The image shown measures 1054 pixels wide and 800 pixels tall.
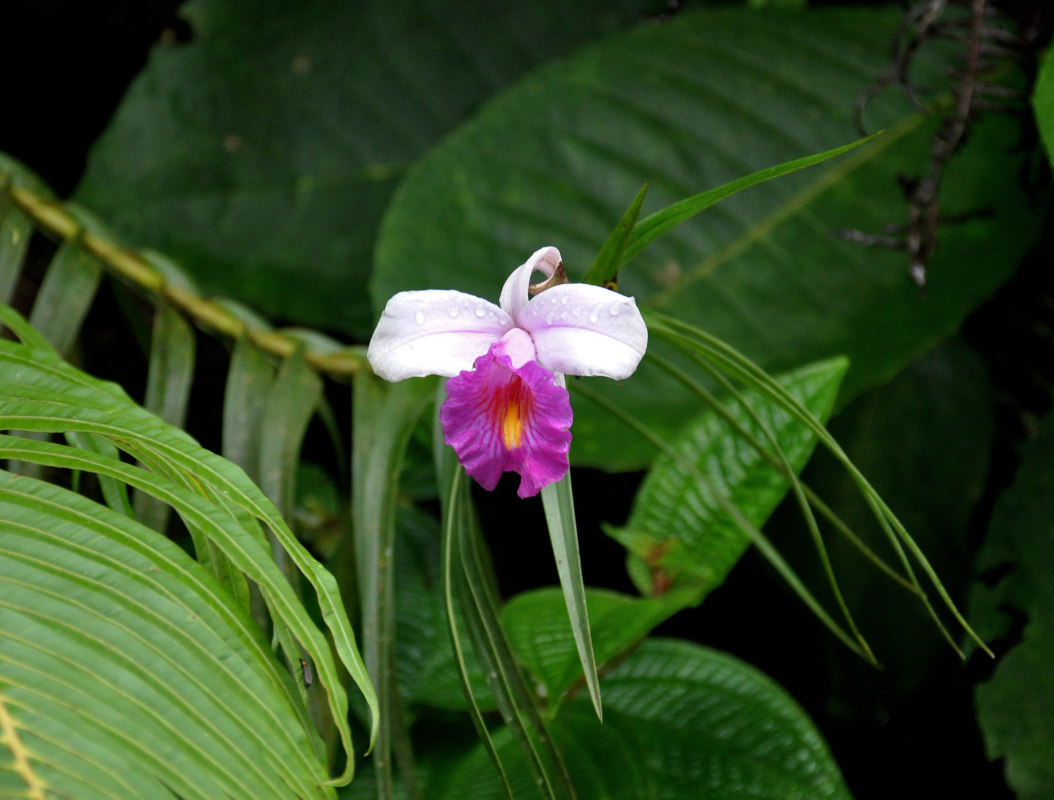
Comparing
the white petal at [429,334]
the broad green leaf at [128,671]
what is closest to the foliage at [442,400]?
the broad green leaf at [128,671]

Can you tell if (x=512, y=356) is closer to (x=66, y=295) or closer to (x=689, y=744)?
(x=689, y=744)

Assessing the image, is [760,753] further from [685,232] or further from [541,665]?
[685,232]

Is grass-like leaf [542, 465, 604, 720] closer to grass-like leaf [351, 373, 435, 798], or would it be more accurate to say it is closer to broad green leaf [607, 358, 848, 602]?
grass-like leaf [351, 373, 435, 798]

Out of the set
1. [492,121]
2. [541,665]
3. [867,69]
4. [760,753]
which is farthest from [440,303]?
[867,69]

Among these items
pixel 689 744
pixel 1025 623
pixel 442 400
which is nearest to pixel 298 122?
pixel 442 400

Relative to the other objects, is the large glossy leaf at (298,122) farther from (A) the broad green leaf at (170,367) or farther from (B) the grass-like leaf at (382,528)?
(B) the grass-like leaf at (382,528)

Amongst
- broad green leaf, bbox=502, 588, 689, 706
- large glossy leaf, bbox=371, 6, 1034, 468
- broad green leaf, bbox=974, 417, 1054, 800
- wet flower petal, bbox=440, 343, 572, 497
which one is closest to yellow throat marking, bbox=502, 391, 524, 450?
wet flower petal, bbox=440, 343, 572, 497
